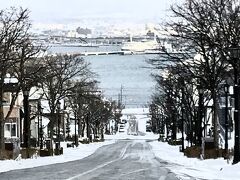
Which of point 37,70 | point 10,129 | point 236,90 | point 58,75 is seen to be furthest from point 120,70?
point 236,90

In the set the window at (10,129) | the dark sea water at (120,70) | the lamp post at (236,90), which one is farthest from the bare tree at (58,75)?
the lamp post at (236,90)

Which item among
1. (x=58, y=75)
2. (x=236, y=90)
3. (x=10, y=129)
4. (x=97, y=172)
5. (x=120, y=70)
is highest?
(x=120, y=70)

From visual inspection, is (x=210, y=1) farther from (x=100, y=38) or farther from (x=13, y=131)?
(x=100, y=38)

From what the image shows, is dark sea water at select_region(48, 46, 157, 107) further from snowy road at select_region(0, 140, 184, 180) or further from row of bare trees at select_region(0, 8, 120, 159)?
snowy road at select_region(0, 140, 184, 180)

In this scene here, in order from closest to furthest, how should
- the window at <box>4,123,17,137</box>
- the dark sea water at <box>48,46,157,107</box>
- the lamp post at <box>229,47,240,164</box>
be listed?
the lamp post at <box>229,47,240,164</box> → the window at <box>4,123,17,137</box> → the dark sea water at <box>48,46,157,107</box>

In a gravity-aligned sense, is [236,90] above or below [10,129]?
above

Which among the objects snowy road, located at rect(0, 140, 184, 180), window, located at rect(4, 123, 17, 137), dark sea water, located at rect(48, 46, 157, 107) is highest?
dark sea water, located at rect(48, 46, 157, 107)

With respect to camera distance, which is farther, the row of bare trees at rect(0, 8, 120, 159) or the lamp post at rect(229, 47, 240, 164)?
the row of bare trees at rect(0, 8, 120, 159)

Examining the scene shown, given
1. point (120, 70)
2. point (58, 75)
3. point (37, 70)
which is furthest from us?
point (120, 70)

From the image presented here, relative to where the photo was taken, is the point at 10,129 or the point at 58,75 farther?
the point at 10,129

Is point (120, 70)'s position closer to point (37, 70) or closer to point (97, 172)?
point (37, 70)

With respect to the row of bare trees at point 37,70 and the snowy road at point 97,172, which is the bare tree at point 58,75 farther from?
the snowy road at point 97,172

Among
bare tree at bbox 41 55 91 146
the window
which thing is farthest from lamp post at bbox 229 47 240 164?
the window

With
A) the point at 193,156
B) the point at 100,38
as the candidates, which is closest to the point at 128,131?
the point at 100,38
